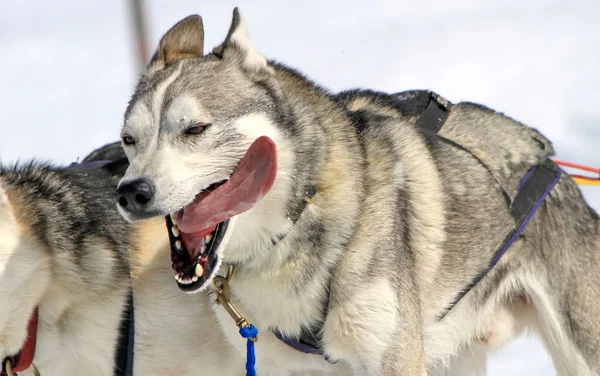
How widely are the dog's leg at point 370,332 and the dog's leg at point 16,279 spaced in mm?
964

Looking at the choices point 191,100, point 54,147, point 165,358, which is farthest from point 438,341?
point 54,147

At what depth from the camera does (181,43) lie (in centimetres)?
292

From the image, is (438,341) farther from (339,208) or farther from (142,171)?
(142,171)

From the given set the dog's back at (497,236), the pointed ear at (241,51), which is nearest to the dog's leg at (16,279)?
the pointed ear at (241,51)

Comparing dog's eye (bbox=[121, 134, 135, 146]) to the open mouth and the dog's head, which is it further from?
the open mouth

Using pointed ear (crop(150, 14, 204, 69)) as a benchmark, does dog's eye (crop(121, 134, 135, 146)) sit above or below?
below

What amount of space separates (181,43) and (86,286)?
877mm

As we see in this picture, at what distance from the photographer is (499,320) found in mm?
3439

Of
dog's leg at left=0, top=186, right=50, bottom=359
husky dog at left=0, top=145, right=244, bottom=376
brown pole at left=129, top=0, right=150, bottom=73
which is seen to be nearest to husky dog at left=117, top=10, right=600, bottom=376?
husky dog at left=0, top=145, right=244, bottom=376

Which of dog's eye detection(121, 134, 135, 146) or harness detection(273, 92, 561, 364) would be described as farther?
harness detection(273, 92, 561, 364)

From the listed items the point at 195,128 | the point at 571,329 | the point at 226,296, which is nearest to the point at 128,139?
the point at 195,128

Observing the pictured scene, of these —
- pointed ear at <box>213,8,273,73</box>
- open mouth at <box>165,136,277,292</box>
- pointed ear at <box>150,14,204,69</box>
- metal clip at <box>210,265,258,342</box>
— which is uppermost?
pointed ear at <box>213,8,273,73</box>

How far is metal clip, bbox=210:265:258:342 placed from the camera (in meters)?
2.72

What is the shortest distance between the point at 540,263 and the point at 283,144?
1.23 metres
